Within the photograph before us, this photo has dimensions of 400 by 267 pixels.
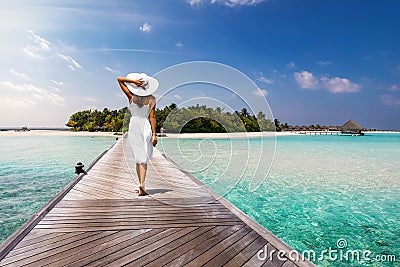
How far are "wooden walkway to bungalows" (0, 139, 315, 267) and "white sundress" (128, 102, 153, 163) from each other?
0.84 metres

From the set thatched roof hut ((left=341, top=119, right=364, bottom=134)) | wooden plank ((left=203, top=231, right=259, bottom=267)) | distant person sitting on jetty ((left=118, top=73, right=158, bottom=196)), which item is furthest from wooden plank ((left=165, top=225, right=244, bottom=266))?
thatched roof hut ((left=341, top=119, right=364, bottom=134))

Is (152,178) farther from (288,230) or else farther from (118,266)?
(118,266)

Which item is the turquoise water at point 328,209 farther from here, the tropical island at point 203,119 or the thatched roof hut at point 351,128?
the thatched roof hut at point 351,128

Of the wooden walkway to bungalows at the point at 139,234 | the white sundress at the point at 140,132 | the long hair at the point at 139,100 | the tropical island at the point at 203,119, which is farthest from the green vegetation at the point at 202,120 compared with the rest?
Answer: the wooden walkway to bungalows at the point at 139,234

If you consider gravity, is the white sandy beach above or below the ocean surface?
above

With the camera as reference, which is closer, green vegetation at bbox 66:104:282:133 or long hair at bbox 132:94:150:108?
long hair at bbox 132:94:150:108

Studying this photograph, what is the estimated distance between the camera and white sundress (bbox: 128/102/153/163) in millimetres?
4141

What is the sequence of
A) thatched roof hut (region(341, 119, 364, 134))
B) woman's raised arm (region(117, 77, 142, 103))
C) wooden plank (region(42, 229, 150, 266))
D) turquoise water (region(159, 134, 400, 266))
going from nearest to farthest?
wooden plank (region(42, 229, 150, 266))
woman's raised arm (region(117, 77, 142, 103))
turquoise water (region(159, 134, 400, 266))
thatched roof hut (region(341, 119, 364, 134))

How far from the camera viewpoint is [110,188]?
208 inches

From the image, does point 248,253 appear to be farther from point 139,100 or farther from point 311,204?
point 311,204

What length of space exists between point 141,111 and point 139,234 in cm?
199

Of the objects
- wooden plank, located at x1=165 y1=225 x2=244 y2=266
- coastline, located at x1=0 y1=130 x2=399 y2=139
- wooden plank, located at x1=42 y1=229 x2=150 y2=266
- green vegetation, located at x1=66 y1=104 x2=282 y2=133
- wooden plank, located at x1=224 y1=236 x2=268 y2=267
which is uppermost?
green vegetation, located at x1=66 y1=104 x2=282 y2=133

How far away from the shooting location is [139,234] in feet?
9.73

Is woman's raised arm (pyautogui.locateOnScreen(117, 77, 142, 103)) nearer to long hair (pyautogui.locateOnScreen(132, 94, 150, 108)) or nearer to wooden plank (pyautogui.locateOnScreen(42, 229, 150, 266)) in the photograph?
long hair (pyautogui.locateOnScreen(132, 94, 150, 108))
